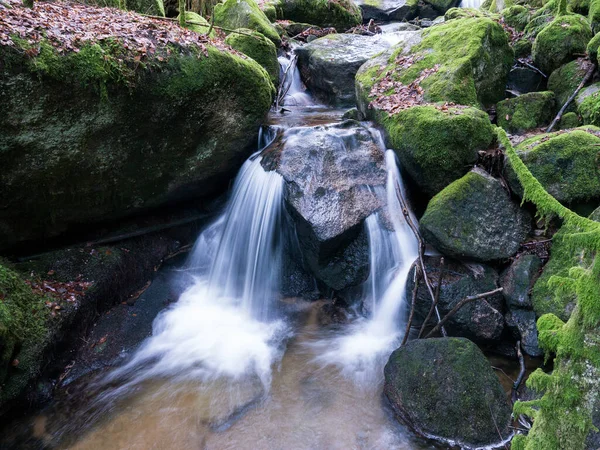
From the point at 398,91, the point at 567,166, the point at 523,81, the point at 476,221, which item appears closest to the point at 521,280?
the point at 476,221

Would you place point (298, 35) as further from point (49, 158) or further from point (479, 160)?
point (49, 158)

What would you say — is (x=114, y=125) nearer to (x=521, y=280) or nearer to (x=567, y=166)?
(x=521, y=280)

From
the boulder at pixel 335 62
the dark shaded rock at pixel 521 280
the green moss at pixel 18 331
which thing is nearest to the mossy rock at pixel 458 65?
the boulder at pixel 335 62

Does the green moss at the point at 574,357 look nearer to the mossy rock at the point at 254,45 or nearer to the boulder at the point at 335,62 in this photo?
the mossy rock at the point at 254,45

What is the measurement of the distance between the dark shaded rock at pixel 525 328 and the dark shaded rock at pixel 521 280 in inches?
3.9

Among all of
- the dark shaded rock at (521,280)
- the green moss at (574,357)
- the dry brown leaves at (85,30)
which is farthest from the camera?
the dark shaded rock at (521,280)

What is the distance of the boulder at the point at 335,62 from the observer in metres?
10.2

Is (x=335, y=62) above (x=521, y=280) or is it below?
above

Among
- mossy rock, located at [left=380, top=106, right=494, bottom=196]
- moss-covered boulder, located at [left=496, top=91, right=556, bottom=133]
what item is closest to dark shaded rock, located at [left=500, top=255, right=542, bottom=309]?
mossy rock, located at [left=380, top=106, right=494, bottom=196]

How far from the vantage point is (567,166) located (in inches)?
202

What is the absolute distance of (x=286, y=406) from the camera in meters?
4.48

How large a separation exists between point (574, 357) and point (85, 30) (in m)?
6.24

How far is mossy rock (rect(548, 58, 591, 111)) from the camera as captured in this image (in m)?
6.84

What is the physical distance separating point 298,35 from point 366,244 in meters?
10.1
